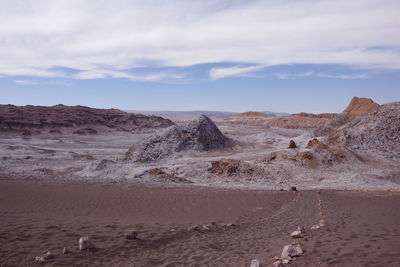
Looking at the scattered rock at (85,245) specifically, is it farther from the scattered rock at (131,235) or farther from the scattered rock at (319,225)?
the scattered rock at (319,225)

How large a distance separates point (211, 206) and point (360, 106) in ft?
81.7

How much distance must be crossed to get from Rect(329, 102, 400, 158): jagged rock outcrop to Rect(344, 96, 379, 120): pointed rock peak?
7.92m

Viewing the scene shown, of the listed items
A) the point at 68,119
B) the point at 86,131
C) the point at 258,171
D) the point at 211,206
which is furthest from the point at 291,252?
the point at 68,119

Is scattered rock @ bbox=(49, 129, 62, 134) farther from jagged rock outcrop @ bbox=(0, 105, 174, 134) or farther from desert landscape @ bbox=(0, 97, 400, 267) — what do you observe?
desert landscape @ bbox=(0, 97, 400, 267)

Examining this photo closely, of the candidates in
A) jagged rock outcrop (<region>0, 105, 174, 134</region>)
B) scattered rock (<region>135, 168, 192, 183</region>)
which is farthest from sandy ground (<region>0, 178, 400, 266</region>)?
jagged rock outcrop (<region>0, 105, 174, 134</region>)

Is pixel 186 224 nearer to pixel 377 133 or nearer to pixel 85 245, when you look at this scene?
pixel 85 245

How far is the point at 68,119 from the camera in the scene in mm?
52938

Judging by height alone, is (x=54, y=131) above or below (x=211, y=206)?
above

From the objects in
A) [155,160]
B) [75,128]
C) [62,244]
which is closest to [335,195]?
[62,244]

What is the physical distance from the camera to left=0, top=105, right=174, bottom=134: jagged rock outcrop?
4766 cm

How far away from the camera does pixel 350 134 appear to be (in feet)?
72.5

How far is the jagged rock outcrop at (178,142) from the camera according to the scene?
22766 millimetres

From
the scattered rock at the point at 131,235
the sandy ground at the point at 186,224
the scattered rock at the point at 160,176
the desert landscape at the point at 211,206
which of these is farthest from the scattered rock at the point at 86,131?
the scattered rock at the point at 131,235

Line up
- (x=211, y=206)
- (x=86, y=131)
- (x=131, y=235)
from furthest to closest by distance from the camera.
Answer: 1. (x=86, y=131)
2. (x=211, y=206)
3. (x=131, y=235)
